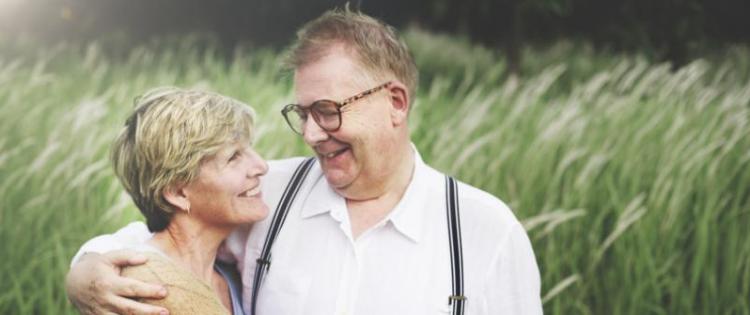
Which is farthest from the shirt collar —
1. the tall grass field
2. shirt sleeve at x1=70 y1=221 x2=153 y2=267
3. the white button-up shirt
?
shirt sleeve at x1=70 y1=221 x2=153 y2=267

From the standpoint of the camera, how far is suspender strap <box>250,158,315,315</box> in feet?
6.65

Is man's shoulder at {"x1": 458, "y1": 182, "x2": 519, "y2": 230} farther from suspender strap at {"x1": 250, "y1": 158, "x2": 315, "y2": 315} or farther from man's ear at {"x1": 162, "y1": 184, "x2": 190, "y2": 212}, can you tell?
man's ear at {"x1": 162, "y1": 184, "x2": 190, "y2": 212}

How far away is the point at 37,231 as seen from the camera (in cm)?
338

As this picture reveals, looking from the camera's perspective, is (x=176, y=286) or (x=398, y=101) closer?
(x=176, y=286)

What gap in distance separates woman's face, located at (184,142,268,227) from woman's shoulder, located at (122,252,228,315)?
245mm

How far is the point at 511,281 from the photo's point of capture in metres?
1.83

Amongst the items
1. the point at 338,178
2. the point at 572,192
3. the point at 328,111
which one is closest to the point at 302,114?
the point at 328,111

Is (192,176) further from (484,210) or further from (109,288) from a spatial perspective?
(484,210)

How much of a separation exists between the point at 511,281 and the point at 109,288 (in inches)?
37.9

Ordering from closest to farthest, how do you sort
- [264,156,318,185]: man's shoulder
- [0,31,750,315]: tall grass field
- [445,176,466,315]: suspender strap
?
[445,176,466,315]: suspender strap, [264,156,318,185]: man's shoulder, [0,31,750,315]: tall grass field

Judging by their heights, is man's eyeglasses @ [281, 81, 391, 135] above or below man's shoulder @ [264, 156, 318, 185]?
above

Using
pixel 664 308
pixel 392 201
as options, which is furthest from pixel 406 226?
pixel 664 308

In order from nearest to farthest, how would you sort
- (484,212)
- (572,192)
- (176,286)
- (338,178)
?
1. (176,286)
2. (484,212)
3. (338,178)
4. (572,192)

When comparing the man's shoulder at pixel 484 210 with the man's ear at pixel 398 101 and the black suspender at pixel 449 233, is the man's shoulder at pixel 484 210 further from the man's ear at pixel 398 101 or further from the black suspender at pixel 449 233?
the man's ear at pixel 398 101
